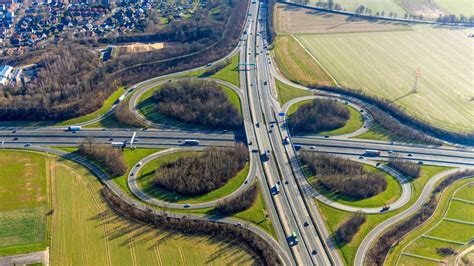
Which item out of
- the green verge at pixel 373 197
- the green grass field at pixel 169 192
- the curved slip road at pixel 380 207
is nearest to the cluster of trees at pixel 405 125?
the curved slip road at pixel 380 207

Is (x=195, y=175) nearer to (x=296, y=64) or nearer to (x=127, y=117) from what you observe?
(x=127, y=117)

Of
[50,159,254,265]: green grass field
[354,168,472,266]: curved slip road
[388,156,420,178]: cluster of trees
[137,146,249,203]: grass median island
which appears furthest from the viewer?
[388,156,420,178]: cluster of trees

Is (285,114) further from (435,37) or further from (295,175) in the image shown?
(435,37)

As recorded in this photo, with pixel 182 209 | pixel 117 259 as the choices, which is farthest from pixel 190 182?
pixel 117 259

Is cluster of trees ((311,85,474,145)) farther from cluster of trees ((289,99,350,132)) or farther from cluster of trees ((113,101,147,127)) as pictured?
cluster of trees ((113,101,147,127))

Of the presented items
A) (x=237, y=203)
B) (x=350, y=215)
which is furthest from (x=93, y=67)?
(x=350, y=215)

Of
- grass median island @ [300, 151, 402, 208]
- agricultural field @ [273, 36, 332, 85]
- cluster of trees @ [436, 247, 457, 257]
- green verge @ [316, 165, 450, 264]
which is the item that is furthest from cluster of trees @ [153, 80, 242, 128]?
cluster of trees @ [436, 247, 457, 257]

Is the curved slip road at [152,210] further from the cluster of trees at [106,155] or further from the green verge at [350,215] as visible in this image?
the green verge at [350,215]
